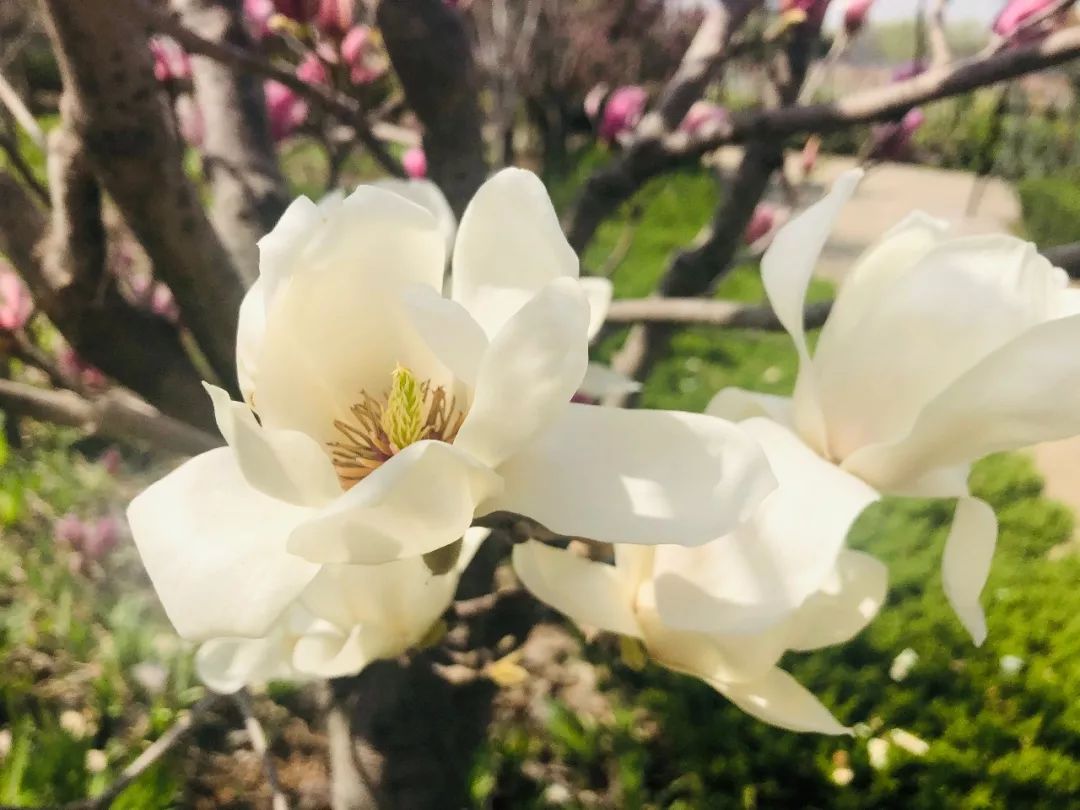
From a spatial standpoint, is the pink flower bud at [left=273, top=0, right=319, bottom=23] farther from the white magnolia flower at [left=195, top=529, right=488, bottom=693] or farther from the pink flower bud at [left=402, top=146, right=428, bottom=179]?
the white magnolia flower at [left=195, top=529, right=488, bottom=693]

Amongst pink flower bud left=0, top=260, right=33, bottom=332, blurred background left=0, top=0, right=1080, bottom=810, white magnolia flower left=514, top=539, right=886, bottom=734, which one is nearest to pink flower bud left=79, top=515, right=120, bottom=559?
blurred background left=0, top=0, right=1080, bottom=810

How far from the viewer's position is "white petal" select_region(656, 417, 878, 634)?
0.90ft

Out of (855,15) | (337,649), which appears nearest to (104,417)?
(337,649)

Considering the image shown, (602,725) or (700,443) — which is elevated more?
(700,443)

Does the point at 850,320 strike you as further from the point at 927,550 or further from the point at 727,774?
the point at 927,550

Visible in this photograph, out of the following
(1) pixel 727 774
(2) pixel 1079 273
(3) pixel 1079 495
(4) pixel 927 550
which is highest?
(2) pixel 1079 273

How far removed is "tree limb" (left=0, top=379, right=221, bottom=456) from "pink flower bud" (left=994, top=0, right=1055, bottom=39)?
67 cm

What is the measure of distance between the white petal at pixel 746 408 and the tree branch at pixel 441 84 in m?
0.38

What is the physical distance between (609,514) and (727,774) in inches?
40.2

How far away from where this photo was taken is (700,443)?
258 millimetres

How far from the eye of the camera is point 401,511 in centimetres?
23

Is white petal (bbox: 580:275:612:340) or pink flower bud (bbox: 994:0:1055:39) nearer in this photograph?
white petal (bbox: 580:275:612:340)

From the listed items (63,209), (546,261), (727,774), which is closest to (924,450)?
(546,261)

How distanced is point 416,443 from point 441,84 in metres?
0.47
